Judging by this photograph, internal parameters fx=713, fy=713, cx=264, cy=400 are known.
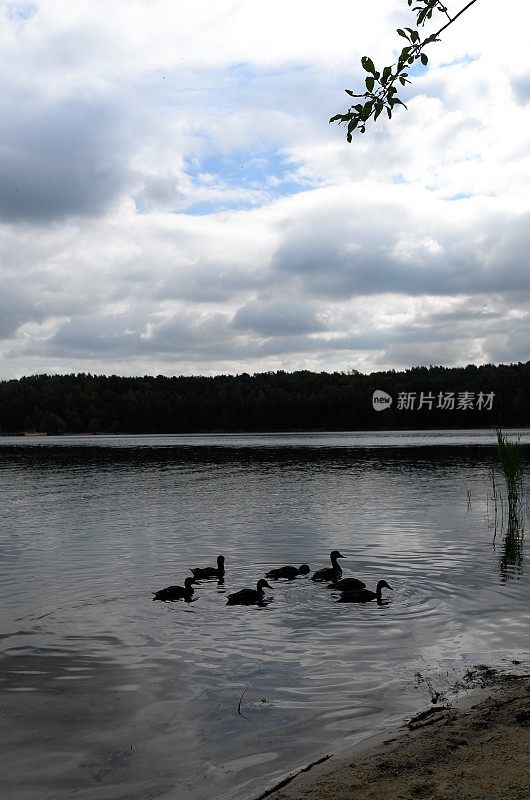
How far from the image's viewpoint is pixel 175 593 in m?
17.9

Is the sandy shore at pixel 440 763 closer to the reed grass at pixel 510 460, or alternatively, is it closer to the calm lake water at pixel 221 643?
the calm lake water at pixel 221 643

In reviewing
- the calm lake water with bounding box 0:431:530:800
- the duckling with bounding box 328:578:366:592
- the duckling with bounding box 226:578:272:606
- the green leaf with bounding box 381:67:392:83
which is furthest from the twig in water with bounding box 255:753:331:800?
the duckling with bounding box 328:578:366:592

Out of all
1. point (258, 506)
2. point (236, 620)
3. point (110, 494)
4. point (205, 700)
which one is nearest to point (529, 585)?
point (236, 620)

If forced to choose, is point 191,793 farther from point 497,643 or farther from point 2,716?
point 497,643

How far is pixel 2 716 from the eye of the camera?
34.2ft

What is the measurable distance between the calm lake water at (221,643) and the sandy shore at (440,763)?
63cm

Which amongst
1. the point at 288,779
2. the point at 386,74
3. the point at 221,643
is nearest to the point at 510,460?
the point at 221,643

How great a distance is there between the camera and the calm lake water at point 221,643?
356 inches

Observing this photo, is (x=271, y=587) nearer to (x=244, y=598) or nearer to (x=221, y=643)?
(x=244, y=598)

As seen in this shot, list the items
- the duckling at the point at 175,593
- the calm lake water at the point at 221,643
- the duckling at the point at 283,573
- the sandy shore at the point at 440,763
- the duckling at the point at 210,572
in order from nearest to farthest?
the sandy shore at the point at 440,763 → the calm lake water at the point at 221,643 → the duckling at the point at 175,593 → the duckling at the point at 210,572 → the duckling at the point at 283,573

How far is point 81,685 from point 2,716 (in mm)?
1559

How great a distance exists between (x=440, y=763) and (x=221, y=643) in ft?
22.2

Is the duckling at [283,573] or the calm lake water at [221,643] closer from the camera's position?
the calm lake water at [221,643]

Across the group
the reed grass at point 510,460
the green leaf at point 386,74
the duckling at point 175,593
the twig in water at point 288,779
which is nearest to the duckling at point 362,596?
the duckling at point 175,593
